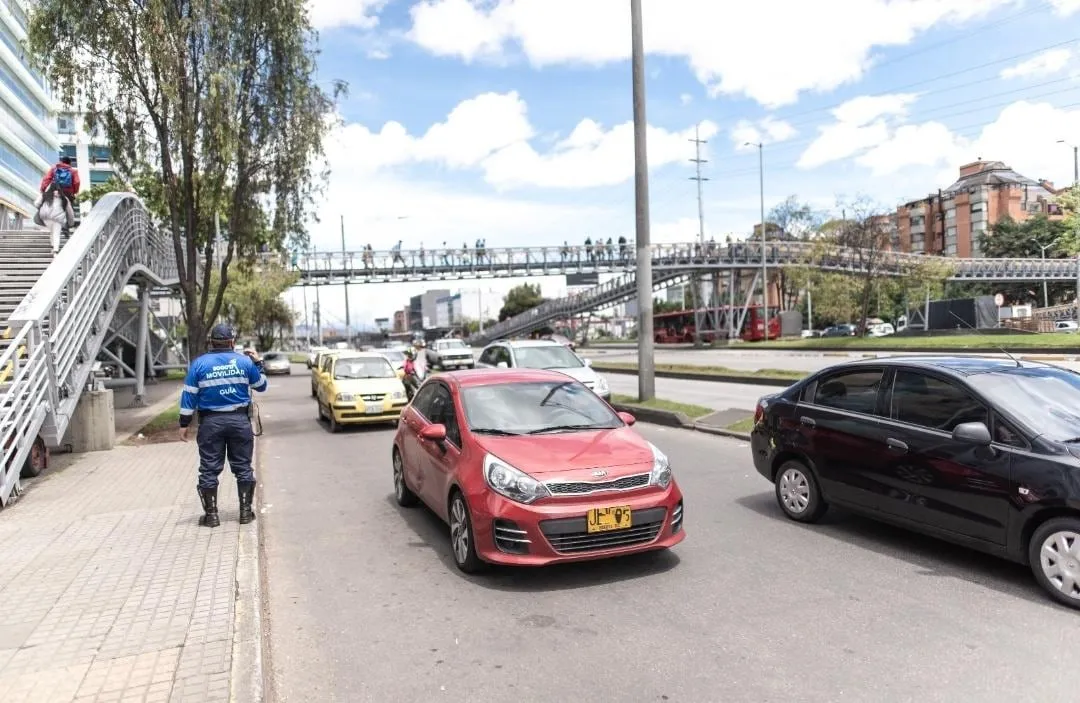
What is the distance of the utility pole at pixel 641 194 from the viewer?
14930 mm

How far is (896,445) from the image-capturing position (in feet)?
18.7

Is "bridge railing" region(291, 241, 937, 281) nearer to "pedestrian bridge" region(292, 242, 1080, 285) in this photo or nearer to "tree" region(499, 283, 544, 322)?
"pedestrian bridge" region(292, 242, 1080, 285)

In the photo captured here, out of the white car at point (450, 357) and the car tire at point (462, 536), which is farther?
the white car at point (450, 357)

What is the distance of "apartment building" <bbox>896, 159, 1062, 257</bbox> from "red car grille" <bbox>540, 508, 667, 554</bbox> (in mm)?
102666

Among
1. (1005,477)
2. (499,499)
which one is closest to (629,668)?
(499,499)

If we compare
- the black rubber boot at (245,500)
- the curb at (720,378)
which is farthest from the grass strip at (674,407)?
the black rubber boot at (245,500)

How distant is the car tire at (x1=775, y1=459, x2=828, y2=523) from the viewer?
662 cm

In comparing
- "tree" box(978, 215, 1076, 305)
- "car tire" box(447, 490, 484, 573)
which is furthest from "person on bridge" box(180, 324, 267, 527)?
→ "tree" box(978, 215, 1076, 305)

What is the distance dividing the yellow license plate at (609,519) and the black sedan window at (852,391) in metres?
2.33

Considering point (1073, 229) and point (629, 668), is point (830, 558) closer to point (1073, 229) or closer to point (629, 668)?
point (629, 668)

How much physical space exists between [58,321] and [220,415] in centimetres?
604

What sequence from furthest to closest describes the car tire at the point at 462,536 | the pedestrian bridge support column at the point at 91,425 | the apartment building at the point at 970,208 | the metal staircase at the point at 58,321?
1. the apartment building at the point at 970,208
2. the pedestrian bridge support column at the point at 91,425
3. the metal staircase at the point at 58,321
4. the car tire at the point at 462,536

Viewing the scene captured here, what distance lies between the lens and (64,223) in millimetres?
15922

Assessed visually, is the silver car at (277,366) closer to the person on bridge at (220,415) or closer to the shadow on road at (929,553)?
the person on bridge at (220,415)
